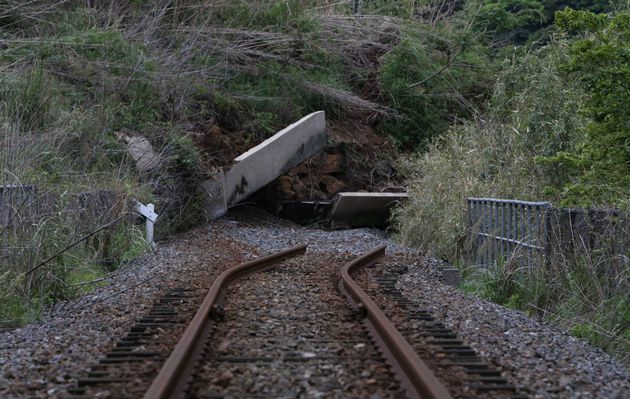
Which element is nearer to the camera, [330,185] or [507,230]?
[507,230]

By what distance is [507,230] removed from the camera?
11.2 m

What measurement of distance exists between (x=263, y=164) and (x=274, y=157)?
1.23 feet

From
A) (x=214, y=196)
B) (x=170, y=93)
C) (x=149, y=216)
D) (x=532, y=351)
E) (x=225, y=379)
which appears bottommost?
(x=214, y=196)

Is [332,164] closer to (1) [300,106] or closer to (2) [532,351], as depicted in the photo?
(1) [300,106]

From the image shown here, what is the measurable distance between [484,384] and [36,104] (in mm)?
12405

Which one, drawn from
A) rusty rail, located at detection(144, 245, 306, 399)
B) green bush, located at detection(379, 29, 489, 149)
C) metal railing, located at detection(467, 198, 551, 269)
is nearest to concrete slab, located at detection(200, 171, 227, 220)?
metal railing, located at detection(467, 198, 551, 269)

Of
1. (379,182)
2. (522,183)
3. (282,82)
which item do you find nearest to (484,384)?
(522,183)

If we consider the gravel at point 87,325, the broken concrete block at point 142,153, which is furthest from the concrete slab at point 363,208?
the gravel at point 87,325

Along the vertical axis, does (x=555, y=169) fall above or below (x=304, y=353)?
above

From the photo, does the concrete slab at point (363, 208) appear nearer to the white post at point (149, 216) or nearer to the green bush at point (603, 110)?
the white post at point (149, 216)

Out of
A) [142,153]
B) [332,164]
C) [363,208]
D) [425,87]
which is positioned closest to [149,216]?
[142,153]

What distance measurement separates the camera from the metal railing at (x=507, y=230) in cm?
967

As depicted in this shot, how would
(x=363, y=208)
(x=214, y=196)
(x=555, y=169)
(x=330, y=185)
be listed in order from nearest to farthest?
1. (x=555, y=169)
2. (x=214, y=196)
3. (x=363, y=208)
4. (x=330, y=185)

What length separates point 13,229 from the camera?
29.0 feet
